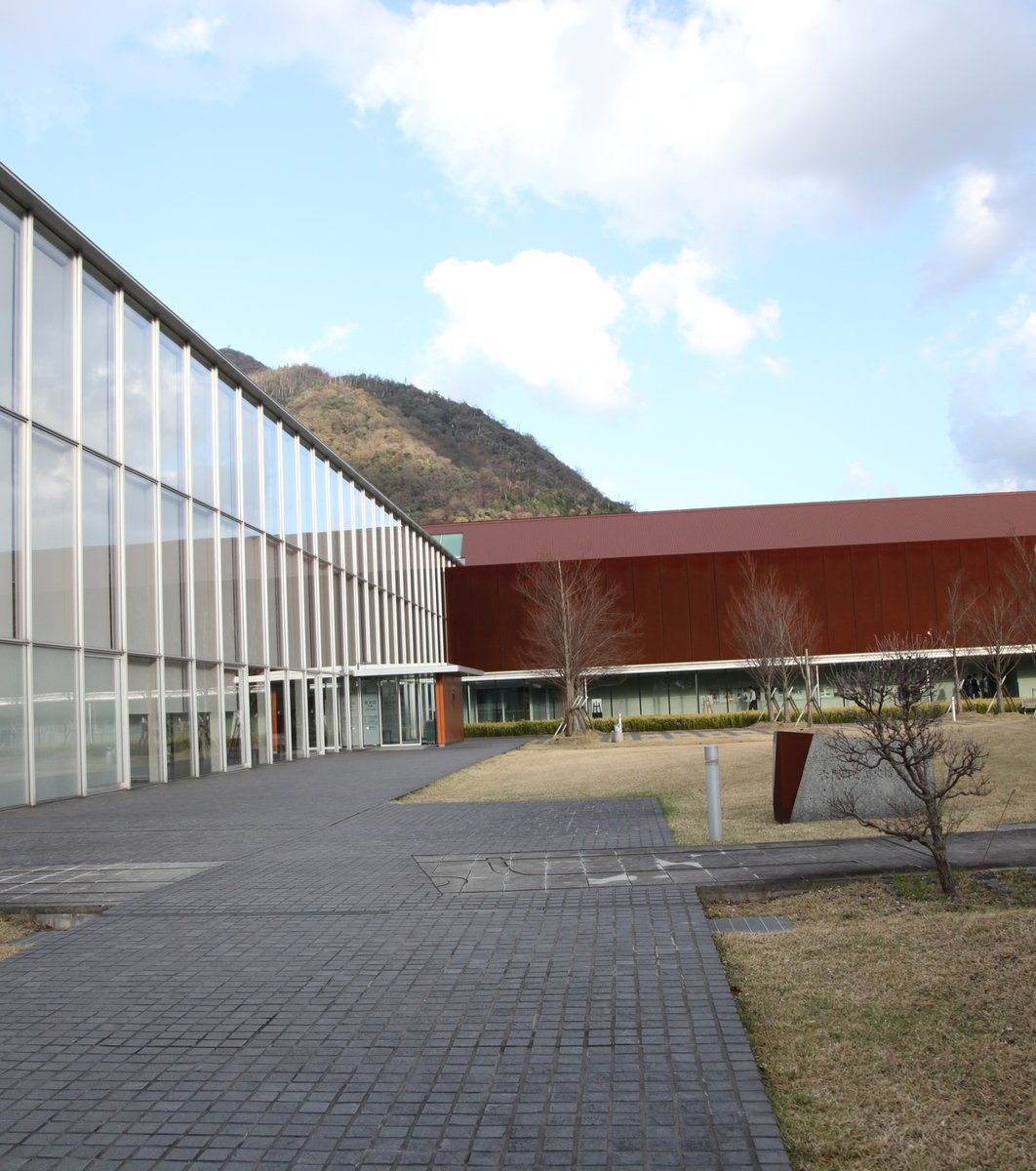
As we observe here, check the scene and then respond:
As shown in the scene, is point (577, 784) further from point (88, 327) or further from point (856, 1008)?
point (856, 1008)

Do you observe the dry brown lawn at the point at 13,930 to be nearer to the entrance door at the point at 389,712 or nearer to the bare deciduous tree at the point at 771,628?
the entrance door at the point at 389,712

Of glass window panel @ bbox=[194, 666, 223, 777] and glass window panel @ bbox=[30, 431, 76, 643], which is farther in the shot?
glass window panel @ bbox=[194, 666, 223, 777]

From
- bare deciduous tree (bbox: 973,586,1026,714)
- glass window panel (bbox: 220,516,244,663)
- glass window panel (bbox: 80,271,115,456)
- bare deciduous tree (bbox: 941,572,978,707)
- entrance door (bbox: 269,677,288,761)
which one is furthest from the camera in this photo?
bare deciduous tree (bbox: 941,572,978,707)

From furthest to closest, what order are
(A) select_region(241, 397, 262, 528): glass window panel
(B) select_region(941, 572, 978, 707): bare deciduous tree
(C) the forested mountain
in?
(C) the forested mountain
(B) select_region(941, 572, 978, 707): bare deciduous tree
(A) select_region(241, 397, 262, 528): glass window panel

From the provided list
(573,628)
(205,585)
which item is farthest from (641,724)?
(205,585)

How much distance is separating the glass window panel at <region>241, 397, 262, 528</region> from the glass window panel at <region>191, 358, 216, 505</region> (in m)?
2.03

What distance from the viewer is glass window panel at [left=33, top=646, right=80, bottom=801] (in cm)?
1789

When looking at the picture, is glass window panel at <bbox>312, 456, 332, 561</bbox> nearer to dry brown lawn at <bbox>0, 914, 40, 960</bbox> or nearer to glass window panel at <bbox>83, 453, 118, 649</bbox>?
glass window panel at <bbox>83, 453, 118, 649</bbox>

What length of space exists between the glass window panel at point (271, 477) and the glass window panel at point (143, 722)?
27.3 feet

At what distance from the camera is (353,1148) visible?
3.95 m

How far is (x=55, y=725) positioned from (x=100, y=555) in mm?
3455

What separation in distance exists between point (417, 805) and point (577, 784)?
3.70 metres

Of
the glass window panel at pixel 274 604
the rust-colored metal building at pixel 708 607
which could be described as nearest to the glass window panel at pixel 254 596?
the glass window panel at pixel 274 604

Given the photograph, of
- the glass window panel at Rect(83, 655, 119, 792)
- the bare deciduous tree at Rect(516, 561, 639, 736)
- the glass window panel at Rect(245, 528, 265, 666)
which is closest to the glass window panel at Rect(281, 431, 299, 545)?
the glass window panel at Rect(245, 528, 265, 666)
